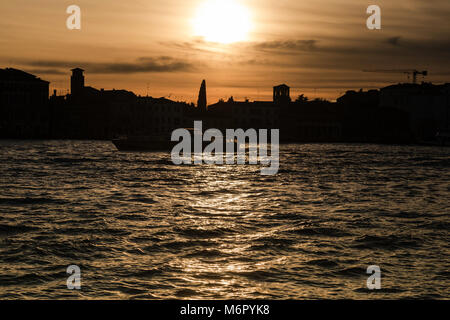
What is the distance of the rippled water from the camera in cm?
696

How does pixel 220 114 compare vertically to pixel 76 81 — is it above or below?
below

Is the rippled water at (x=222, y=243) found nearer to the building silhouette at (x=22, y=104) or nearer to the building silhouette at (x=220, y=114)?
the building silhouette at (x=220, y=114)

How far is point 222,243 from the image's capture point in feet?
32.1

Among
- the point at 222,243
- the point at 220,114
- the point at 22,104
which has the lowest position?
the point at 222,243

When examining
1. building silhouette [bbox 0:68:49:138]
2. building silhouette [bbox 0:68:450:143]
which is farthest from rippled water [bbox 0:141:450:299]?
building silhouette [bbox 0:68:49:138]

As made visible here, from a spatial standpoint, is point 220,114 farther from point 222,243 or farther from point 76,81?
point 222,243

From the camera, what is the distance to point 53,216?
12.9 metres

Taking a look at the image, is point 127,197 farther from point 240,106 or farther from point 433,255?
point 240,106

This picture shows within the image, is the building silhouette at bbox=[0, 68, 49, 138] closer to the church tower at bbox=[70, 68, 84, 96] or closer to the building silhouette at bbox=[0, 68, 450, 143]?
the building silhouette at bbox=[0, 68, 450, 143]

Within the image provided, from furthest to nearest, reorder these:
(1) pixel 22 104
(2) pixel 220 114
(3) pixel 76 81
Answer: (3) pixel 76 81 < (2) pixel 220 114 < (1) pixel 22 104

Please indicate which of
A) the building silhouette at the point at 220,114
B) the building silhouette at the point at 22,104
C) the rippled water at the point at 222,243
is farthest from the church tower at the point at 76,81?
the rippled water at the point at 222,243

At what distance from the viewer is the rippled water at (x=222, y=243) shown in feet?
22.9

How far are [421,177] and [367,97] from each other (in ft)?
299

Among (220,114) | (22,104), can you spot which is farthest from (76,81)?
(220,114)
